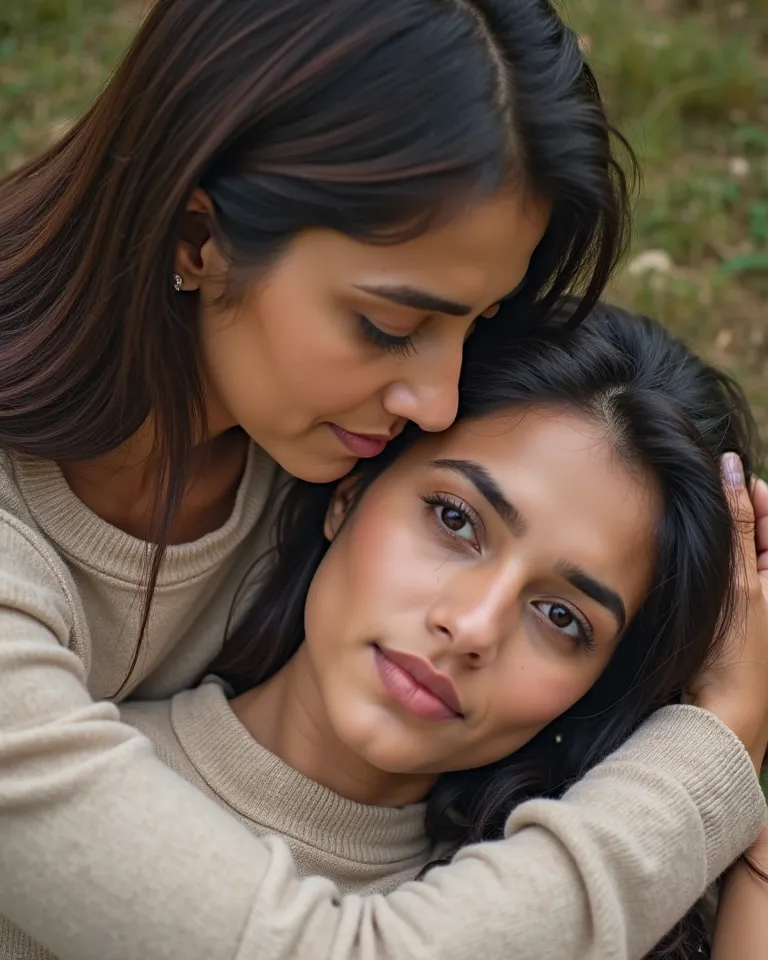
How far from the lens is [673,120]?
4289 millimetres

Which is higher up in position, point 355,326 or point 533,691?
point 355,326

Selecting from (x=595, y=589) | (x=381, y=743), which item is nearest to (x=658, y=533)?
(x=595, y=589)

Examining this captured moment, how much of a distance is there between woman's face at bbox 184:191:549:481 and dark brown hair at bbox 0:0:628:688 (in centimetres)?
4

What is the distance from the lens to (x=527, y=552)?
81.5 inches

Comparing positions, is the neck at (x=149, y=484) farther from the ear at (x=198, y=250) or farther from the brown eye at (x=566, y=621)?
the brown eye at (x=566, y=621)

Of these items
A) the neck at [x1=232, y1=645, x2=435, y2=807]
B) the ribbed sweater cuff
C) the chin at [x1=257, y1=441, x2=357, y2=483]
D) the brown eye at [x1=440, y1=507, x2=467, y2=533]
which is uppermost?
the chin at [x1=257, y1=441, x2=357, y2=483]

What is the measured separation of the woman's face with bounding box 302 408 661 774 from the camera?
204cm

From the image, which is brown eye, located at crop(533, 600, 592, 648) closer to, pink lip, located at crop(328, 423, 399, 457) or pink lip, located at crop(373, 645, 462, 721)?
pink lip, located at crop(373, 645, 462, 721)

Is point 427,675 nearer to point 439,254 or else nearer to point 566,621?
point 566,621

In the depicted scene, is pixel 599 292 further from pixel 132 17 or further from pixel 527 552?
pixel 132 17

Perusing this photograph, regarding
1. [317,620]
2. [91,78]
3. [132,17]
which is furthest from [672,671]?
[132,17]

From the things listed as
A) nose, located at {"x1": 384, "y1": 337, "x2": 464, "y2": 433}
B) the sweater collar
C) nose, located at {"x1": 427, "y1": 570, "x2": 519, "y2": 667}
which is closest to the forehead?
nose, located at {"x1": 384, "y1": 337, "x2": 464, "y2": 433}

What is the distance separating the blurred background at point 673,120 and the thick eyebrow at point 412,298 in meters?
1.95

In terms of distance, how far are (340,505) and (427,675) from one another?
1.61 feet
